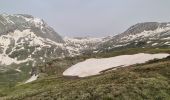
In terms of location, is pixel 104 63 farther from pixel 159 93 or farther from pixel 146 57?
pixel 159 93

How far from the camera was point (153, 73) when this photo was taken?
53.9m

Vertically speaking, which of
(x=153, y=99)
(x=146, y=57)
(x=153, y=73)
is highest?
(x=146, y=57)

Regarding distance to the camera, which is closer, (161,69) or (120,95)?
(120,95)

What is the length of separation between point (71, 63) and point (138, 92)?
2873 inches

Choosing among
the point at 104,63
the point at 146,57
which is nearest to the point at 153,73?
the point at 146,57

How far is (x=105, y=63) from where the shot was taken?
99.6 m

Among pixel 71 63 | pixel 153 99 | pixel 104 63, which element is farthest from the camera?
pixel 71 63

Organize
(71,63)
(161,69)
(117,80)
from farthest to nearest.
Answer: (71,63)
(161,69)
(117,80)

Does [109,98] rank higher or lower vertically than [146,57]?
lower

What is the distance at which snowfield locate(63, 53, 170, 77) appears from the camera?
289 ft

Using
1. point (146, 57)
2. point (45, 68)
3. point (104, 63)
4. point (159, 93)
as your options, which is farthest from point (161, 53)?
point (159, 93)

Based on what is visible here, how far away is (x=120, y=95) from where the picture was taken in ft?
140

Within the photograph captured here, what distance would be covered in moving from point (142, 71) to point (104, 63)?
42.3 metres

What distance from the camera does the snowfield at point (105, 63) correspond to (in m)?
87.9
